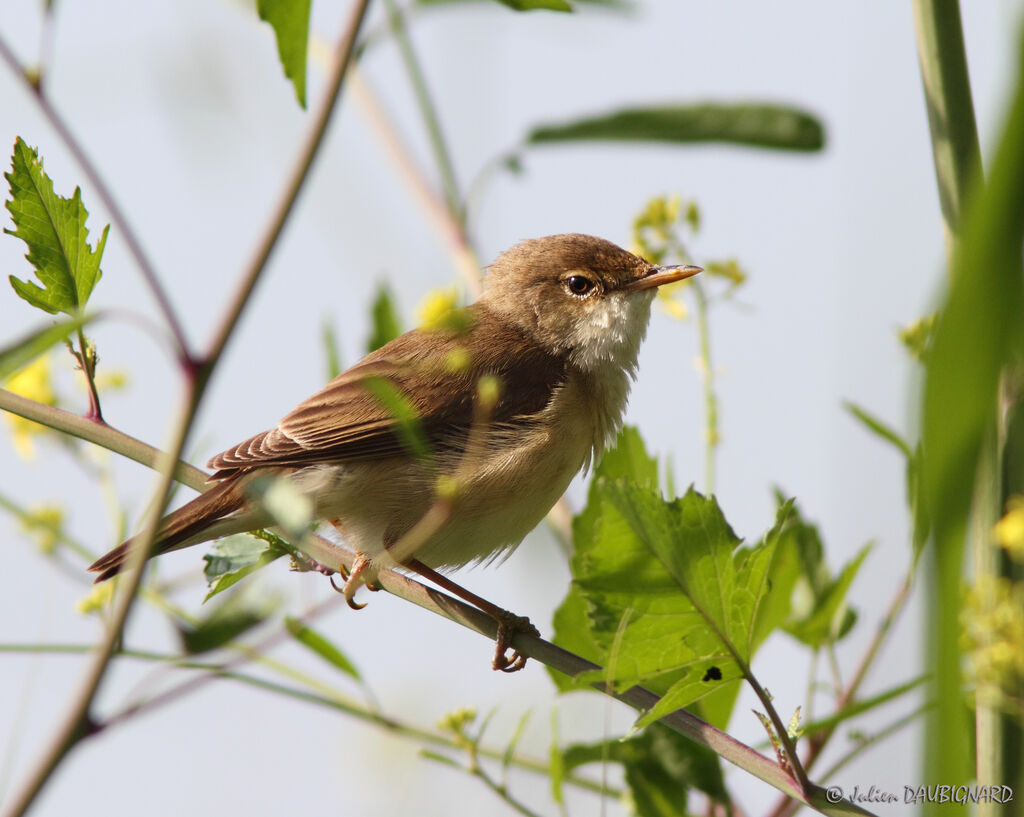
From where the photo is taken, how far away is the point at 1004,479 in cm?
135

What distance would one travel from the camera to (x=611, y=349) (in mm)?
3885

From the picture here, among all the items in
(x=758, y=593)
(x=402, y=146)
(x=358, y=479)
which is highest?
(x=402, y=146)

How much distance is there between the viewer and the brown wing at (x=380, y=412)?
10.5 feet

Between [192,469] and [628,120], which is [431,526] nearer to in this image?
[192,469]

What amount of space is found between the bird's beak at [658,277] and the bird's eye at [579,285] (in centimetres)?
17

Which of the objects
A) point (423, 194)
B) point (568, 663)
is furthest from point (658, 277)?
point (568, 663)

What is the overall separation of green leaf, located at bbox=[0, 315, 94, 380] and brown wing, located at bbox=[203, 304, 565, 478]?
1.91 metres

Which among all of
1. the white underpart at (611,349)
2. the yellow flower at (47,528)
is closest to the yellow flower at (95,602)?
the yellow flower at (47,528)

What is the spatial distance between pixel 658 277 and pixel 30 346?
9.73 ft

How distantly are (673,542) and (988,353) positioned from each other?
1032 mm

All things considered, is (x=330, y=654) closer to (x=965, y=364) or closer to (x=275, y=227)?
(x=275, y=227)

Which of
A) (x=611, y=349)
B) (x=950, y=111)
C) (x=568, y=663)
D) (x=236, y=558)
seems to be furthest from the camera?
(x=611, y=349)

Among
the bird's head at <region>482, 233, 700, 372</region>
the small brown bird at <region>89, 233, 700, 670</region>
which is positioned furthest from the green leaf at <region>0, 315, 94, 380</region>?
the bird's head at <region>482, 233, 700, 372</region>

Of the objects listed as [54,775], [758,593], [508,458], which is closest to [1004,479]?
[758,593]
